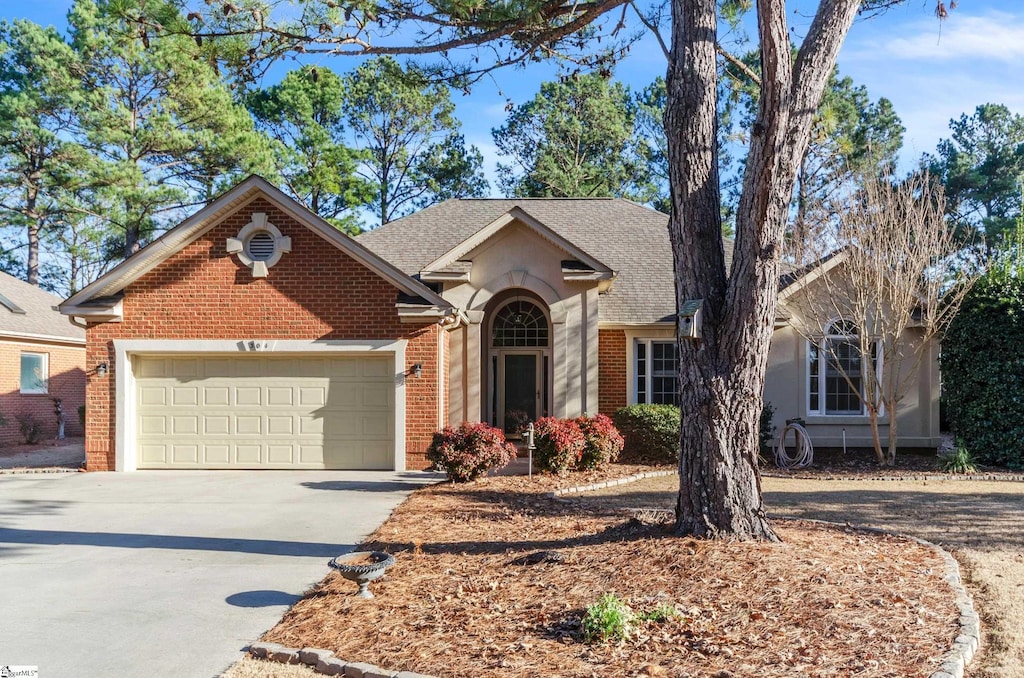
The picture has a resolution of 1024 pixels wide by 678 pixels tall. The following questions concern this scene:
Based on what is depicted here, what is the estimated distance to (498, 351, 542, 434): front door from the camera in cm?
1814

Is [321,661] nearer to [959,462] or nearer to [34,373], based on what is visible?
[959,462]

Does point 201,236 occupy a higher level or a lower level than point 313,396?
higher

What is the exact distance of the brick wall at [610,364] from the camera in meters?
17.3

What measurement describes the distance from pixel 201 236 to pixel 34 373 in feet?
36.9

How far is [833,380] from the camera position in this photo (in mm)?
17297

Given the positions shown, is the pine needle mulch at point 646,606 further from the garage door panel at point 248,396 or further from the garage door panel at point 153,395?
the garage door panel at point 153,395

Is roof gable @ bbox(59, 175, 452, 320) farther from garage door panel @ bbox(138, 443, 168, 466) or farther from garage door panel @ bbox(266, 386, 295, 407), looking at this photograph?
garage door panel @ bbox(266, 386, 295, 407)

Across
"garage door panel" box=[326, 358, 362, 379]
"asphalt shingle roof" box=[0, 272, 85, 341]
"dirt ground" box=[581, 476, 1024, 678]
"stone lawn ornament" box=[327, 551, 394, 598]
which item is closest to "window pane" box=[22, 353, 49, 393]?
"asphalt shingle roof" box=[0, 272, 85, 341]

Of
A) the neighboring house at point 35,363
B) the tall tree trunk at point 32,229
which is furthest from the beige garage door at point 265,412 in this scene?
the tall tree trunk at point 32,229

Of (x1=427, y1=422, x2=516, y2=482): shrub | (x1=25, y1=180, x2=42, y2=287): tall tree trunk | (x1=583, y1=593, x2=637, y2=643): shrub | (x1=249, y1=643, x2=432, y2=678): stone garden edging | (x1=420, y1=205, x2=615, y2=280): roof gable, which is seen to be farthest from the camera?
(x1=25, y1=180, x2=42, y2=287): tall tree trunk

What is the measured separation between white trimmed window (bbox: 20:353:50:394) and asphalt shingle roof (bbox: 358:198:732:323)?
10.4 m

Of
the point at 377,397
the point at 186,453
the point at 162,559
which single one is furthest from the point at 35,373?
the point at 162,559

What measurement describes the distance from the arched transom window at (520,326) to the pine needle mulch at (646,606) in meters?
9.71

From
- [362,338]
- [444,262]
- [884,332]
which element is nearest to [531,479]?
[362,338]
